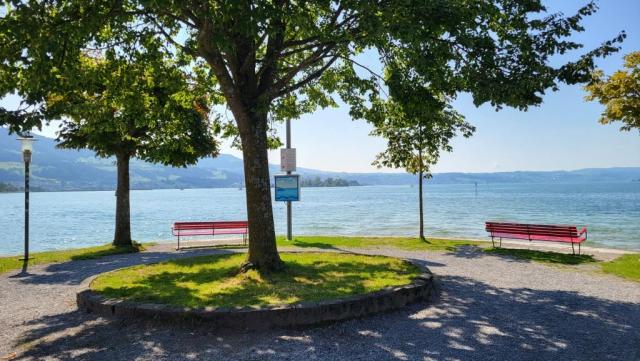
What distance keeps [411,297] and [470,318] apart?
1277 millimetres

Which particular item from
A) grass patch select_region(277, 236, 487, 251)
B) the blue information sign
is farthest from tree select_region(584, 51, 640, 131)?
the blue information sign

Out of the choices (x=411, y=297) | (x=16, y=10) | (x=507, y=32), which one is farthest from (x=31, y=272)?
(x=507, y=32)

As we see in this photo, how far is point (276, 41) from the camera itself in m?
10.6

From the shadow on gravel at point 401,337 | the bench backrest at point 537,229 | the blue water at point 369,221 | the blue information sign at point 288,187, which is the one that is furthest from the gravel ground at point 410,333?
the blue water at point 369,221

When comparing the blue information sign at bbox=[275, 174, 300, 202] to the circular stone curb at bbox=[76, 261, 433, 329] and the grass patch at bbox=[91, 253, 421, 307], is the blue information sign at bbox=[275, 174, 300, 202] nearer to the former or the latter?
the grass patch at bbox=[91, 253, 421, 307]

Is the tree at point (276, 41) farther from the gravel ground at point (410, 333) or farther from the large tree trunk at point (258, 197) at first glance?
the gravel ground at point (410, 333)

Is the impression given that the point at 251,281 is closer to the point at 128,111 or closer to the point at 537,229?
the point at 128,111

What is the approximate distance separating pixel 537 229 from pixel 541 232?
241 mm

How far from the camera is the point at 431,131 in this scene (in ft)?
68.2

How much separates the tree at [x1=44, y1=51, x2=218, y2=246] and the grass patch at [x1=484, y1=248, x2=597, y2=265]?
39.3 ft

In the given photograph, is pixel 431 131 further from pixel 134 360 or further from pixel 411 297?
pixel 134 360

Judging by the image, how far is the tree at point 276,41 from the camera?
7742 millimetres

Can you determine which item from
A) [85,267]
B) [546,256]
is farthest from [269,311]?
[546,256]

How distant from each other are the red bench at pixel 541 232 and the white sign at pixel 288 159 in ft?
30.1
